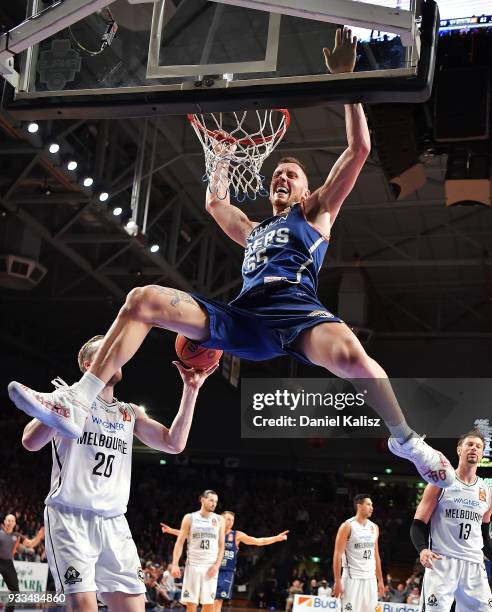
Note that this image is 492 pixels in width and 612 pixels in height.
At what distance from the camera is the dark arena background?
11.3m

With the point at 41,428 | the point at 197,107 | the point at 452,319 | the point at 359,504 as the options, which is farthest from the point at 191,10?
the point at 452,319

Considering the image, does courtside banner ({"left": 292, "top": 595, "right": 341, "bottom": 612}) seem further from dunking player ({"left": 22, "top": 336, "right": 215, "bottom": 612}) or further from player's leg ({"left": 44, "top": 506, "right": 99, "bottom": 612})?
player's leg ({"left": 44, "top": 506, "right": 99, "bottom": 612})

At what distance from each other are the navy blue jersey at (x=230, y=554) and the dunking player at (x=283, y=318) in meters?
9.28

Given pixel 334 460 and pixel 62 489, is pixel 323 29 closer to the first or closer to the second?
pixel 62 489

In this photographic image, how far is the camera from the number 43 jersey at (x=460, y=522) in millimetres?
7309

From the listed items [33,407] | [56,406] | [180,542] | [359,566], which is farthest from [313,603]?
[33,407]

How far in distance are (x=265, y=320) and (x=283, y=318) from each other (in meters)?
0.10

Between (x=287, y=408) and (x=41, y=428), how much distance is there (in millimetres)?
19804

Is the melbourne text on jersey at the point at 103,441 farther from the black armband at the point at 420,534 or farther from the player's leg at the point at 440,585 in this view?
the player's leg at the point at 440,585

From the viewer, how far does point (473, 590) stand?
7.17m

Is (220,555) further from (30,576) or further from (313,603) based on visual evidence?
(30,576)

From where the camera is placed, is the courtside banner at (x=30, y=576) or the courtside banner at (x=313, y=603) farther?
the courtside banner at (x=30, y=576)

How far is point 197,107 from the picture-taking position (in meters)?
5.28

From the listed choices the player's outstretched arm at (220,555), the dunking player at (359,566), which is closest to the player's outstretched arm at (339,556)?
the dunking player at (359,566)
